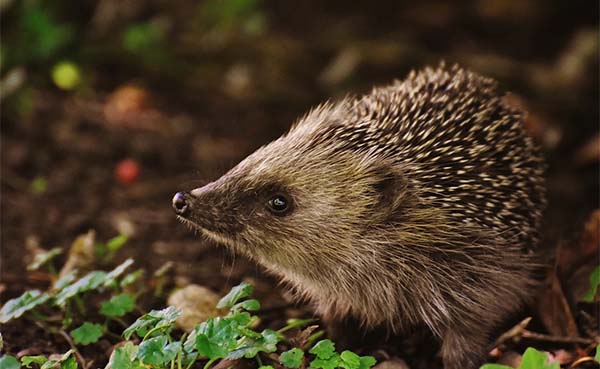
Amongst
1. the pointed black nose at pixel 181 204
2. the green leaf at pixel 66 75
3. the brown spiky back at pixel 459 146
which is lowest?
the pointed black nose at pixel 181 204

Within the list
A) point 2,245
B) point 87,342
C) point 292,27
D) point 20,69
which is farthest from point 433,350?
point 292,27

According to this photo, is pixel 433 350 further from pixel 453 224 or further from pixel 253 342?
pixel 253 342

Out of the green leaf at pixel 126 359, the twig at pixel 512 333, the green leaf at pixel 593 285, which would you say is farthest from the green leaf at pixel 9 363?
the green leaf at pixel 593 285

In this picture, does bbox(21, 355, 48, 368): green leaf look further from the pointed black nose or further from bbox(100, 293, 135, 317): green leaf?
the pointed black nose

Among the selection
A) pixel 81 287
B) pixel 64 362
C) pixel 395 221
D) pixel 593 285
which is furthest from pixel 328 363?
pixel 593 285

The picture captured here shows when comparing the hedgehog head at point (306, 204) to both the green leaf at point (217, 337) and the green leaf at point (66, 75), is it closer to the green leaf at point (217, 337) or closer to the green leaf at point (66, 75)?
the green leaf at point (217, 337)

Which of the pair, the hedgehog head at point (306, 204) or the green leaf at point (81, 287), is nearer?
the green leaf at point (81, 287)

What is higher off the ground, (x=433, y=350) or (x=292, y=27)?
(x=292, y=27)

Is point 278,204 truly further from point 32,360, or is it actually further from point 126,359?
point 32,360
